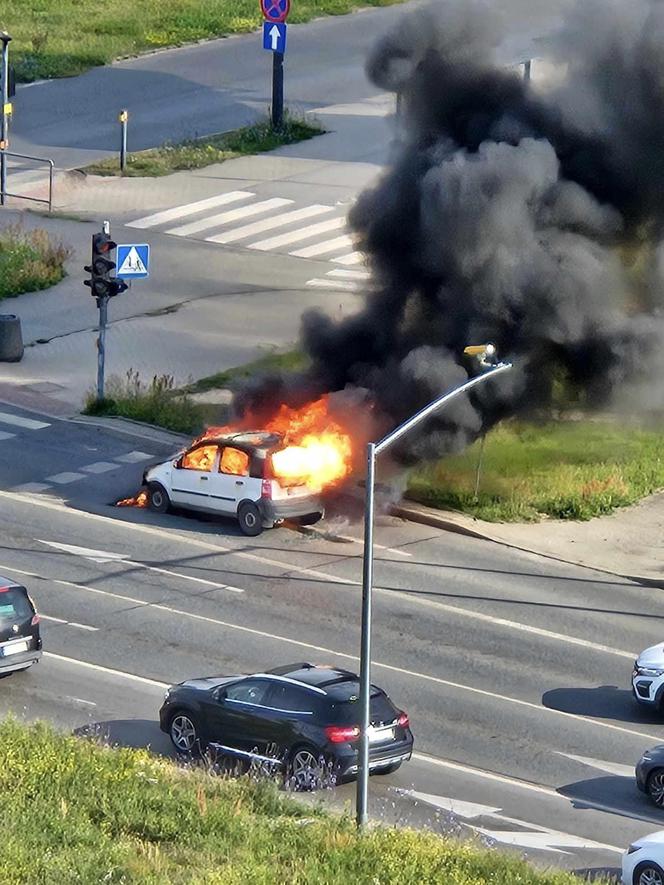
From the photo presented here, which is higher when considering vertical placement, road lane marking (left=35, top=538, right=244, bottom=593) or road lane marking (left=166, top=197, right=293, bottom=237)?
road lane marking (left=166, top=197, right=293, bottom=237)

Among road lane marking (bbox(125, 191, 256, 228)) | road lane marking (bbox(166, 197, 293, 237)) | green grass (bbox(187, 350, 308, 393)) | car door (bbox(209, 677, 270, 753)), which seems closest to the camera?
car door (bbox(209, 677, 270, 753))

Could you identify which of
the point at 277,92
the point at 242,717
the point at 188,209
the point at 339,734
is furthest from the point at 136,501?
the point at 277,92

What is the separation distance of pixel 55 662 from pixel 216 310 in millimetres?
17989

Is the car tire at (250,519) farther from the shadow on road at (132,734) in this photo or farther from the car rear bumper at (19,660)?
the shadow on road at (132,734)

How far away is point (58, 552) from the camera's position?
89.2 ft

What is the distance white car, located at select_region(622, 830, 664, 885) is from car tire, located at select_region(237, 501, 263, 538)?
12.2m

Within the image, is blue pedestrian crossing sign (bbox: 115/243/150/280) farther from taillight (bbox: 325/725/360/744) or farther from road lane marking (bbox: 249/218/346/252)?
taillight (bbox: 325/725/360/744)

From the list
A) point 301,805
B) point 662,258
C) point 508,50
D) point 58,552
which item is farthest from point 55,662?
point 508,50

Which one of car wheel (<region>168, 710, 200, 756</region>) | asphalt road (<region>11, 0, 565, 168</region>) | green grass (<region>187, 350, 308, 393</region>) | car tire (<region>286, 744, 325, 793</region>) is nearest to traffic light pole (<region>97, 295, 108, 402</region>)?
green grass (<region>187, 350, 308, 393</region>)

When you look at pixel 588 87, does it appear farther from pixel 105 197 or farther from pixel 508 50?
pixel 105 197

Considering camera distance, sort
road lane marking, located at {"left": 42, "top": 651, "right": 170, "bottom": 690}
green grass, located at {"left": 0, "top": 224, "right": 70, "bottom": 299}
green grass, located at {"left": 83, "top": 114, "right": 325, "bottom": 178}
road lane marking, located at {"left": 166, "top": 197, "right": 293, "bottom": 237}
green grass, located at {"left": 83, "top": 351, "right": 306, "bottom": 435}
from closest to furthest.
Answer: road lane marking, located at {"left": 42, "top": 651, "right": 170, "bottom": 690} → green grass, located at {"left": 83, "top": 351, "right": 306, "bottom": 435} → green grass, located at {"left": 0, "top": 224, "right": 70, "bottom": 299} → road lane marking, located at {"left": 166, "top": 197, "right": 293, "bottom": 237} → green grass, located at {"left": 83, "top": 114, "right": 325, "bottom": 178}

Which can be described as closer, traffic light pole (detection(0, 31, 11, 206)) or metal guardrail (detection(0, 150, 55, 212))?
traffic light pole (detection(0, 31, 11, 206))

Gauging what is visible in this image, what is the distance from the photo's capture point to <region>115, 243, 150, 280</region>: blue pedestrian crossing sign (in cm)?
3284

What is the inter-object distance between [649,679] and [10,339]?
18195 mm
